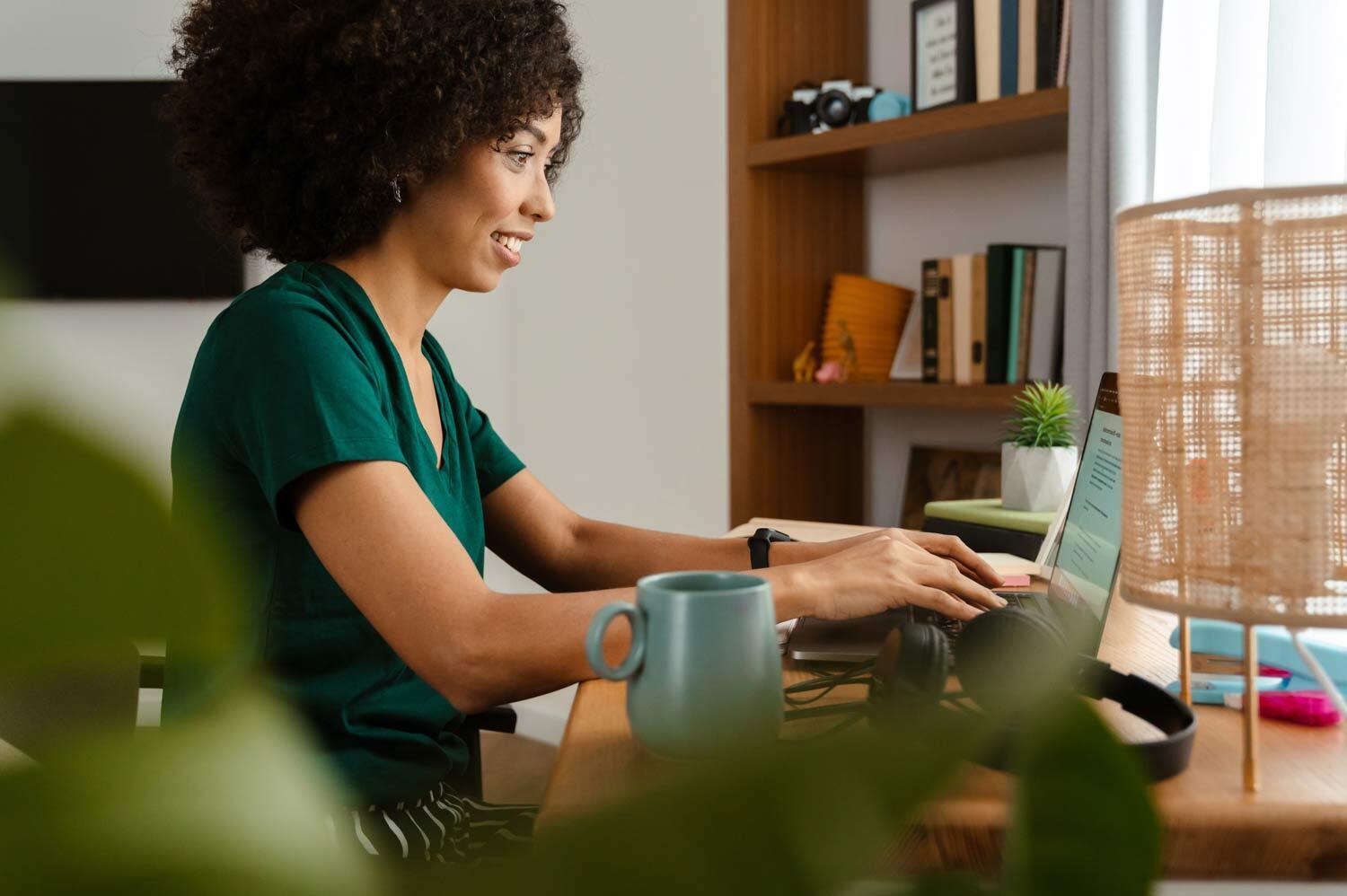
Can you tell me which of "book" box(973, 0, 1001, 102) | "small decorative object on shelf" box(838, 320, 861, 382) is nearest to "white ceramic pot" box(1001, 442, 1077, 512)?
"book" box(973, 0, 1001, 102)

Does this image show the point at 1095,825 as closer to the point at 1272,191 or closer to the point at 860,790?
the point at 860,790

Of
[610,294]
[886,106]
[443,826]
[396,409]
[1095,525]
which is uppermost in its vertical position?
[886,106]

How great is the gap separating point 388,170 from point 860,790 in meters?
1.29

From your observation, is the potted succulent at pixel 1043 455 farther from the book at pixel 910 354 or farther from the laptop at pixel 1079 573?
the book at pixel 910 354

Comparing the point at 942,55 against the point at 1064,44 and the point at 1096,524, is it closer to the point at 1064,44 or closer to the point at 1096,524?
the point at 1064,44

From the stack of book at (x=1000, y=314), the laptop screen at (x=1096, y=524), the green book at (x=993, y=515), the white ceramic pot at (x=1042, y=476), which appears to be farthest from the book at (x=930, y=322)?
the laptop screen at (x=1096, y=524)

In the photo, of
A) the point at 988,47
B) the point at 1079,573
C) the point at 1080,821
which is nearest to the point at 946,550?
the point at 1079,573

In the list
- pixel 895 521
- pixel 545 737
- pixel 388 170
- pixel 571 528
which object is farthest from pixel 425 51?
pixel 545 737

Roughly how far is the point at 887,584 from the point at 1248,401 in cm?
42

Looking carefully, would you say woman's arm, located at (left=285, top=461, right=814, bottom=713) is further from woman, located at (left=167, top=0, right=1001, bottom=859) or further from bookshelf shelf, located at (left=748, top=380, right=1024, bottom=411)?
bookshelf shelf, located at (left=748, top=380, right=1024, bottom=411)

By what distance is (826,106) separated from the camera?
2.64 m

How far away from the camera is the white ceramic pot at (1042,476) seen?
1.54m

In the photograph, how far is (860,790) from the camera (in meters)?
0.12

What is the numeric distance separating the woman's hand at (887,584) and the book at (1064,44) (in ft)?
4.74
